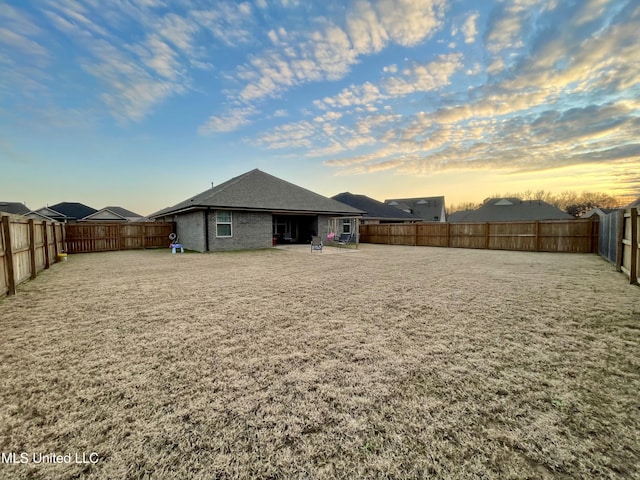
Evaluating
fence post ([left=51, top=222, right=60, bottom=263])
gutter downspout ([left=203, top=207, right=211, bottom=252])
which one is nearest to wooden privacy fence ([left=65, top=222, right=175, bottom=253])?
fence post ([left=51, top=222, right=60, bottom=263])

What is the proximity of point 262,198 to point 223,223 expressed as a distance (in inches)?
118

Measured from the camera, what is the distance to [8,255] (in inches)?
216

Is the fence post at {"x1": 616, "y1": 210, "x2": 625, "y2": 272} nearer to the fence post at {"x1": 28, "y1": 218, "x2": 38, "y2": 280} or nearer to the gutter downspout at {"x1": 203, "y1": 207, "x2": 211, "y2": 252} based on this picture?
the gutter downspout at {"x1": 203, "y1": 207, "x2": 211, "y2": 252}

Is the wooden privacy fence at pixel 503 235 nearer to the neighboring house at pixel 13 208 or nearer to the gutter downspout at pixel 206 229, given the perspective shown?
the gutter downspout at pixel 206 229

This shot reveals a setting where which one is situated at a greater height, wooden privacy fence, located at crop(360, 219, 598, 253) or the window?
the window

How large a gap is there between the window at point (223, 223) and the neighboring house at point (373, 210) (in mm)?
14329

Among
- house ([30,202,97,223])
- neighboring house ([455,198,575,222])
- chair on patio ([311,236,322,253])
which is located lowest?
chair on patio ([311,236,322,253])

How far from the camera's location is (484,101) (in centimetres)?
1202

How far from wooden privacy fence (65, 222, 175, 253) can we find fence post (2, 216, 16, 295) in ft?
37.8

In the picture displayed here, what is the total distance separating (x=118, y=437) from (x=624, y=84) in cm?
1635

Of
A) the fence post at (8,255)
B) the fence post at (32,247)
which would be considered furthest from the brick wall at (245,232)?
the fence post at (8,255)

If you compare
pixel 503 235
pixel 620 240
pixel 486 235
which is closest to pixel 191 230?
pixel 486 235

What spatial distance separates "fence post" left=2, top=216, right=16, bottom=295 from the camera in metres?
5.36

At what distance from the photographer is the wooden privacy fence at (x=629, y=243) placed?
6.19 metres
